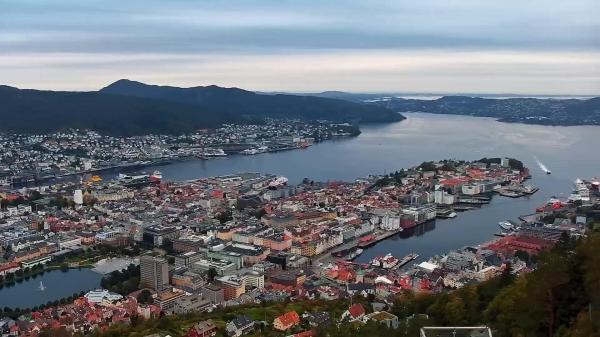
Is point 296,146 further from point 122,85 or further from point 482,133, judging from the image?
point 122,85

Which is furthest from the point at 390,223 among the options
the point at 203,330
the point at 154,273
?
the point at 203,330


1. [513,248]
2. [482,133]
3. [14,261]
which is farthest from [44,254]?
[482,133]

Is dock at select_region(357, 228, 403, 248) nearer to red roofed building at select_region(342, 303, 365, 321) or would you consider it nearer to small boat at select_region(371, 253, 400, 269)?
small boat at select_region(371, 253, 400, 269)

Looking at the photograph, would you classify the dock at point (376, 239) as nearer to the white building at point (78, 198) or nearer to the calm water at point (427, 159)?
the calm water at point (427, 159)

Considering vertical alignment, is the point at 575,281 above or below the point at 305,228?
above

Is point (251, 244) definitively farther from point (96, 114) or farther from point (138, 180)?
point (96, 114)

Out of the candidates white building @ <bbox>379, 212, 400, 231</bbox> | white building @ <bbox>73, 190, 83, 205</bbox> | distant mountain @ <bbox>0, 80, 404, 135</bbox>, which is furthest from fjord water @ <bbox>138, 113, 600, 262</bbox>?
distant mountain @ <bbox>0, 80, 404, 135</bbox>

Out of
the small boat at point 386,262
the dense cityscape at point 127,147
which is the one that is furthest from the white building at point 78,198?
the small boat at point 386,262
